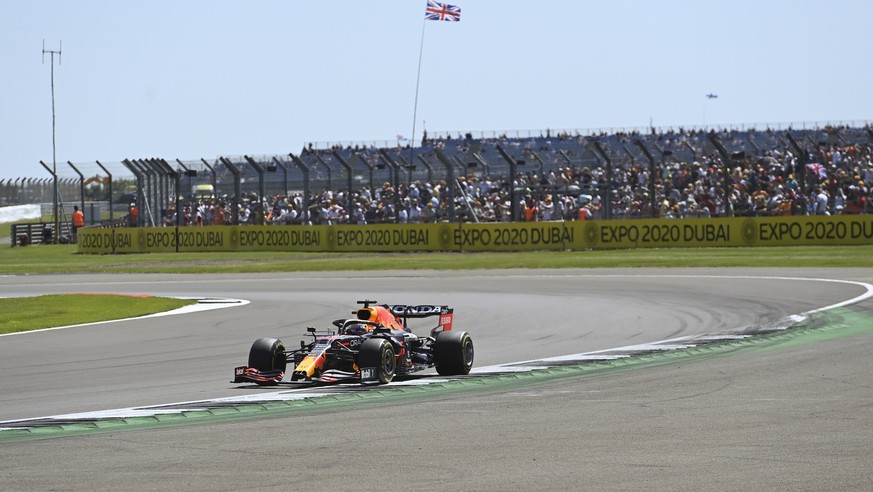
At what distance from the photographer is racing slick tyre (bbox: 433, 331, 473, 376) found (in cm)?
1159

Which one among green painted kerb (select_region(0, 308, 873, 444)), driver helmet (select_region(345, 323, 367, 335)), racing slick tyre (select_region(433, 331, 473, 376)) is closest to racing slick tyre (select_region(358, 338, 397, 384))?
green painted kerb (select_region(0, 308, 873, 444))

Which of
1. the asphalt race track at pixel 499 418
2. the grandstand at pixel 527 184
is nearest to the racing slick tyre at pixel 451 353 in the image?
the asphalt race track at pixel 499 418

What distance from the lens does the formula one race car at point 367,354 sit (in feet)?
35.2

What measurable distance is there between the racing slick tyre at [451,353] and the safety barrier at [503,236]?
94.5ft

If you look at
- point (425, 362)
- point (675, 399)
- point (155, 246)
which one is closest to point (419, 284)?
point (425, 362)

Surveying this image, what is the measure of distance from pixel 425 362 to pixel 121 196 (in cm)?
4542

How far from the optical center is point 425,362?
38.6ft

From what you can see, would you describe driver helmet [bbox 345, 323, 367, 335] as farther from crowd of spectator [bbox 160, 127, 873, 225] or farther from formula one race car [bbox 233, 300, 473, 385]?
crowd of spectator [bbox 160, 127, 873, 225]

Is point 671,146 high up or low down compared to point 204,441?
up

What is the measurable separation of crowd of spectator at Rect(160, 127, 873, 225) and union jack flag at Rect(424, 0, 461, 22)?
730 cm

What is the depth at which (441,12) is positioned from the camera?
48.0m

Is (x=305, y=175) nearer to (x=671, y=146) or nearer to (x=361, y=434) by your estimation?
(x=671, y=146)

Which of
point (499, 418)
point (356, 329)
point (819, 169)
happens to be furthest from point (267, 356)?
point (819, 169)

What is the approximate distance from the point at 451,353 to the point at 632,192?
29.8 metres
